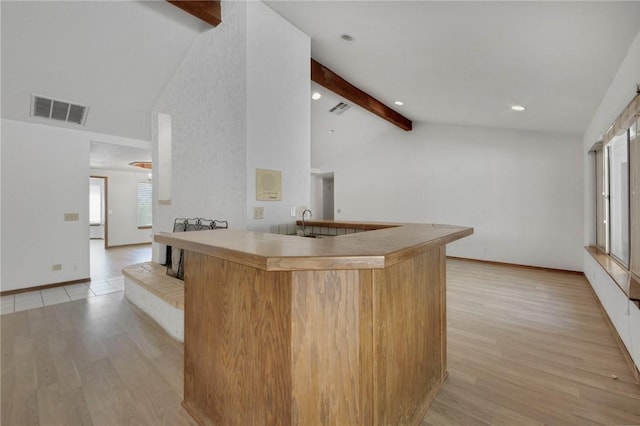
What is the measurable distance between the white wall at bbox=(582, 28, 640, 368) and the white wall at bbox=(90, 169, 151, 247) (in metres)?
9.87

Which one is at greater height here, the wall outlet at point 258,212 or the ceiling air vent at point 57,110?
the ceiling air vent at point 57,110

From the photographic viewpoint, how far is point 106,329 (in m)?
2.81

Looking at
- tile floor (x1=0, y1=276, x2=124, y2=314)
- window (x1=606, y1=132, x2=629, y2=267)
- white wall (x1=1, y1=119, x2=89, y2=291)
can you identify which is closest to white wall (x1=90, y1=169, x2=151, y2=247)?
white wall (x1=1, y1=119, x2=89, y2=291)

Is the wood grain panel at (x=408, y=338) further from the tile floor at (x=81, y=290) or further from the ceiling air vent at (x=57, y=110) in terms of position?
the ceiling air vent at (x=57, y=110)

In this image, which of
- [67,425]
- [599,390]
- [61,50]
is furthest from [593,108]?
[61,50]

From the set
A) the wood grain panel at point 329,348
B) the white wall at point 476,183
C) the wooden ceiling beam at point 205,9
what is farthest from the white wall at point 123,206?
the wood grain panel at point 329,348

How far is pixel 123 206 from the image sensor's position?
8.28 metres

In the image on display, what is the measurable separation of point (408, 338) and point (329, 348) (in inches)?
20.8

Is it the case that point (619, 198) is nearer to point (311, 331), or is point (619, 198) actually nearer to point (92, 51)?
point (311, 331)

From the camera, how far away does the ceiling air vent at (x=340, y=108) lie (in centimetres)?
522

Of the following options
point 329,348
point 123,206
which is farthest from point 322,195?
point 329,348

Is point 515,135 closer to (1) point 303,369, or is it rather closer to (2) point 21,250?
(1) point 303,369

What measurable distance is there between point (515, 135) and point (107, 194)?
976 cm

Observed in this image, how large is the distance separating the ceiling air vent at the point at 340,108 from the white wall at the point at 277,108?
2062 mm
